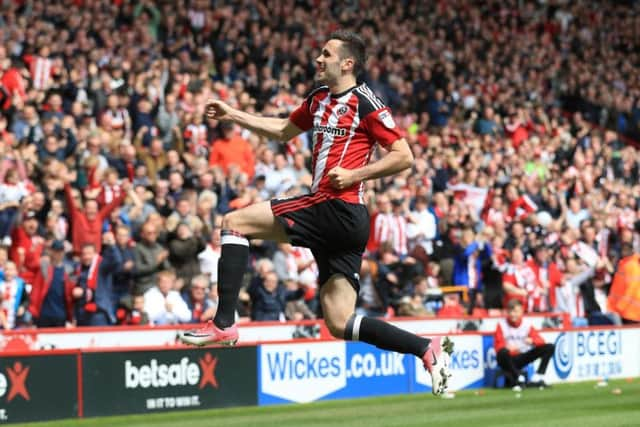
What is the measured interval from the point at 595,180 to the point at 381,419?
14528 mm

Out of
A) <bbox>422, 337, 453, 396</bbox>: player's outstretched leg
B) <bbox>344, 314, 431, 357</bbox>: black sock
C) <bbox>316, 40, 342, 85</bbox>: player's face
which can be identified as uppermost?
<bbox>316, 40, 342, 85</bbox>: player's face

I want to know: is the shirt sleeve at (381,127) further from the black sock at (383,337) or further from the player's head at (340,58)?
the black sock at (383,337)

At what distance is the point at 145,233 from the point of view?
16.6m

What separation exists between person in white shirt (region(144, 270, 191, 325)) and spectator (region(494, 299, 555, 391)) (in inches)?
181

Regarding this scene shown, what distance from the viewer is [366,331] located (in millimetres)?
8844

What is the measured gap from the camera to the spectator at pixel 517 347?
18266 mm

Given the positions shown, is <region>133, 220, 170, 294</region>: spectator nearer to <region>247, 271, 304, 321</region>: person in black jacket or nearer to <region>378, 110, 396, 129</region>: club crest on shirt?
<region>247, 271, 304, 321</region>: person in black jacket

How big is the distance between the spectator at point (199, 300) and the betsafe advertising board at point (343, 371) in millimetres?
1181

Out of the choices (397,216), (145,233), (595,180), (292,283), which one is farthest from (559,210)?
(145,233)

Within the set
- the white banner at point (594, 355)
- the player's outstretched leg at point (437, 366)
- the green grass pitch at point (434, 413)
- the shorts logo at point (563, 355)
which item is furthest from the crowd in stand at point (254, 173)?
the player's outstretched leg at point (437, 366)

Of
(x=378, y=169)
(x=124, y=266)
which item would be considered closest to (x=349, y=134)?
(x=378, y=169)

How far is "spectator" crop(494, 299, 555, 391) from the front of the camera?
59.9ft

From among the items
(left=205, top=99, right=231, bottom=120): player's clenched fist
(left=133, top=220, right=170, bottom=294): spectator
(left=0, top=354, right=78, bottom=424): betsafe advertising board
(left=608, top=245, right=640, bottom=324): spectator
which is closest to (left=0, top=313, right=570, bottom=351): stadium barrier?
(left=0, top=354, right=78, bottom=424): betsafe advertising board

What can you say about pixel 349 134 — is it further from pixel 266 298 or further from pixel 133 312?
pixel 266 298
